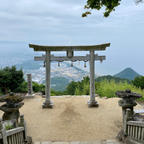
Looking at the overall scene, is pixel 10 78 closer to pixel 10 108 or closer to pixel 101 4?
pixel 10 108

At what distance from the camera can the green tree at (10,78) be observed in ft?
31.8

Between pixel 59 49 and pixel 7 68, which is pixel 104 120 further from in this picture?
pixel 7 68

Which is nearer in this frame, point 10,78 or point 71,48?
point 71,48

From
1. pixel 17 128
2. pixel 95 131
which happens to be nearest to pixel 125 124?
pixel 95 131

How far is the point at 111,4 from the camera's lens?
137 inches

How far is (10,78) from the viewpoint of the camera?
9.86 m

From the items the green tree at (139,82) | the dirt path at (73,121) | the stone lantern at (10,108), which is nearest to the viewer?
the dirt path at (73,121)

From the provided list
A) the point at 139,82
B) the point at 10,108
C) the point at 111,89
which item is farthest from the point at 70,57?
the point at 139,82

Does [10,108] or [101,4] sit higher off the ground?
[101,4]

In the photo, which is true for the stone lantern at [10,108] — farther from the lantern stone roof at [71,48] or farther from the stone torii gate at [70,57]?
the lantern stone roof at [71,48]

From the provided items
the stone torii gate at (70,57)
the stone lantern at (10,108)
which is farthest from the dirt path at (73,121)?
the stone lantern at (10,108)

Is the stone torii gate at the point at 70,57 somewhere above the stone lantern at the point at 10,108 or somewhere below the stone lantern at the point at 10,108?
above

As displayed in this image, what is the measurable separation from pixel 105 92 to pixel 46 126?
557cm

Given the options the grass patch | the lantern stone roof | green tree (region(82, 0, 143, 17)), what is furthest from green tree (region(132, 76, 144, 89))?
green tree (region(82, 0, 143, 17))
